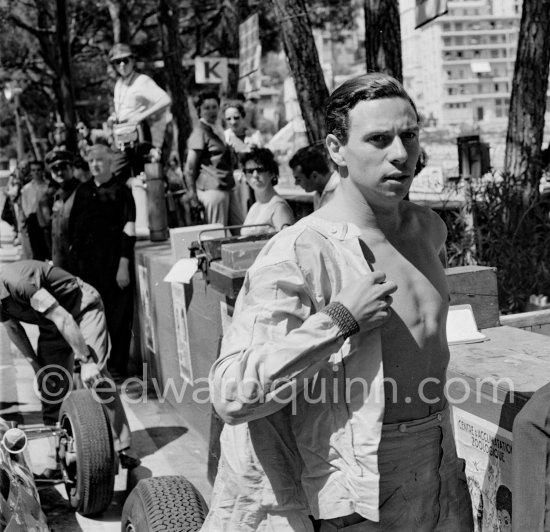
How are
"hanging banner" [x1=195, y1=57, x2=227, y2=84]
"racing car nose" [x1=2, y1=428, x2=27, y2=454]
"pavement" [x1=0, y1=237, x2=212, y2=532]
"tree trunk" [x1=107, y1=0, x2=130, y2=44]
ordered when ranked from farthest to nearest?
"tree trunk" [x1=107, y1=0, x2=130, y2=44]
"hanging banner" [x1=195, y1=57, x2=227, y2=84]
"pavement" [x1=0, y1=237, x2=212, y2=532]
"racing car nose" [x1=2, y1=428, x2=27, y2=454]

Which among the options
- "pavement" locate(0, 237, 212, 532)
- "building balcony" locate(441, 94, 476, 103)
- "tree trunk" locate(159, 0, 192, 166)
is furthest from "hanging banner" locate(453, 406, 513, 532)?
"building balcony" locate(441, 94, 476, 103)

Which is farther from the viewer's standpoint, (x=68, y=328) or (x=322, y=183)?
(x=322, y=183)

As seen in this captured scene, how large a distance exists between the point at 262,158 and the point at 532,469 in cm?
467

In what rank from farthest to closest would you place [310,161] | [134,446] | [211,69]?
1. [211,69]
2. [134,446]
3. [310,161]

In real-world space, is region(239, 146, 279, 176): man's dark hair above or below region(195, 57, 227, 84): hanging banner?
below

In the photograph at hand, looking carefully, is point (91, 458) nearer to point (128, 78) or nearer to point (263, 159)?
point (263, 159)

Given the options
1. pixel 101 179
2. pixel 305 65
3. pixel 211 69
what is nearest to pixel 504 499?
pixel 305 65

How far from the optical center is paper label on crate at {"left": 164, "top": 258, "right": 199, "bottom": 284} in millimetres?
5875

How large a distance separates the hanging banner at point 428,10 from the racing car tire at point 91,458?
351 centimetres

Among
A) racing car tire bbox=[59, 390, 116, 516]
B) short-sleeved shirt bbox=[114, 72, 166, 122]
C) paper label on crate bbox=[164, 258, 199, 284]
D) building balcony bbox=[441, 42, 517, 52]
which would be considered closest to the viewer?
racing car tire bbox=[59, 390, 116, 516]

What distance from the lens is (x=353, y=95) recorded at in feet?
7.36

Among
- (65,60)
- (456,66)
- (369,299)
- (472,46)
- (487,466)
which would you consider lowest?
(487,466)

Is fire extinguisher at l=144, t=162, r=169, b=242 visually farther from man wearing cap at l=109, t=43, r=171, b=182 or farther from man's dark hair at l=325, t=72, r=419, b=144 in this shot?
man's dark hair at l=325, t=72, r=419, b=144

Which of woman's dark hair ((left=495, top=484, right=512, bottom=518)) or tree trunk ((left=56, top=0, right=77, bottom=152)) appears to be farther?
tree trunk ((left=56, top=0, right=77, bottom=152))
